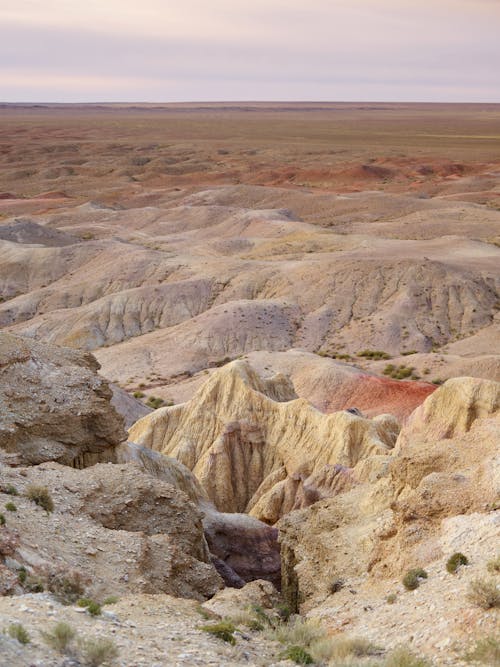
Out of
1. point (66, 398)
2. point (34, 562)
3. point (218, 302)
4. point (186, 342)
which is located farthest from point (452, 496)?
point (218, 302)

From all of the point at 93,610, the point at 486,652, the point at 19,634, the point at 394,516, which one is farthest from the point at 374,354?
the point at 19,634

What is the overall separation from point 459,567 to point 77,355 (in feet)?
45.3

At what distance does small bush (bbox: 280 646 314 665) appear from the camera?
462 inches

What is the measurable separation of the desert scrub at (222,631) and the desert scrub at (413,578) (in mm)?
3209

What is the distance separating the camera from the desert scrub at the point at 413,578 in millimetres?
14141

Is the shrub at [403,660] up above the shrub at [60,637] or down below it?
below

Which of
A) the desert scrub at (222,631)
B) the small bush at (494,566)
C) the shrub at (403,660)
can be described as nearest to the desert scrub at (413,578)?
the small bush at (494,566)

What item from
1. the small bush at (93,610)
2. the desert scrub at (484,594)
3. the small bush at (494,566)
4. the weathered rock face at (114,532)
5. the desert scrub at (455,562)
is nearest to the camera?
the small bush at (93,610)

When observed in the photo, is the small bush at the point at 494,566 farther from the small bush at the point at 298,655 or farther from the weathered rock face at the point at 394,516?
the small bush at the point at 298,655

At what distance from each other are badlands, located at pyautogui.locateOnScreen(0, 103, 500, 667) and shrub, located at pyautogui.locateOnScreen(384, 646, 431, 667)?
2.0 inches

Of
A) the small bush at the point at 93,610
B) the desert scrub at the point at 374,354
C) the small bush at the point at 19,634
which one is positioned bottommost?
the desert scrub at the point at 374,354

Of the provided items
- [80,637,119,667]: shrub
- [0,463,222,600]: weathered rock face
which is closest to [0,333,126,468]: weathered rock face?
[0,463,222,600]: weathered rock face

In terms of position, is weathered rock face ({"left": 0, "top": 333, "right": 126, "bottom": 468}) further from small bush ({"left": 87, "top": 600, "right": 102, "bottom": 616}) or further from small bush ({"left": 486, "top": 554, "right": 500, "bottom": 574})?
small bush ({"left": 486, "top": 554, "right": 500, "bottom": 574})

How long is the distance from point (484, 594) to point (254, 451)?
22.0m
